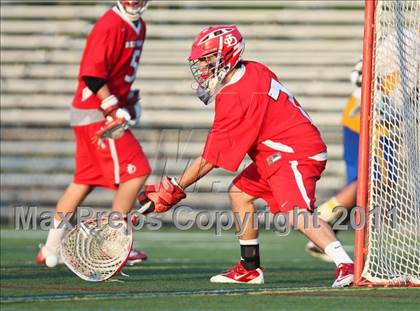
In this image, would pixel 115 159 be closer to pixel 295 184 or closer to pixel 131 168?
pixel 131 168

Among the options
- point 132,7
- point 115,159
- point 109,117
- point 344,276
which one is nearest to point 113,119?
point 109,117

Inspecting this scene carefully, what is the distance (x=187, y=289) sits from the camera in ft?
18.9

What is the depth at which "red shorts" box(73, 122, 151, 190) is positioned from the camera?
7.53m

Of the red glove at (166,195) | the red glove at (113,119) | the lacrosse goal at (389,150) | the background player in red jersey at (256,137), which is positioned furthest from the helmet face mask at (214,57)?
the red glove at (113,119)

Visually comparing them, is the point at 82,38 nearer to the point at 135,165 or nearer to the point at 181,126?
the point at 181,126

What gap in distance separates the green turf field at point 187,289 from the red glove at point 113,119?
33.4 inches

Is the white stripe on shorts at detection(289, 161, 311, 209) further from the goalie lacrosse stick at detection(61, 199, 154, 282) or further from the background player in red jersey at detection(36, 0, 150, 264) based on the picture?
the background player in red jersey at detection(36, 0, 150, 264)

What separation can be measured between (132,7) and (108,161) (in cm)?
99

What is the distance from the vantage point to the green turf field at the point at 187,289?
4.95m

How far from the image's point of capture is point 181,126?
499 inches

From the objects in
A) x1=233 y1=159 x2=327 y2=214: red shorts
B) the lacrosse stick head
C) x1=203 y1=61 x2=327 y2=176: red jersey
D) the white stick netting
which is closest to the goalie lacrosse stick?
the lacrosse stick head

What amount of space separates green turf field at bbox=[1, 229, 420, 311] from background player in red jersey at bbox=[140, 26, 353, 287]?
1.32 ft

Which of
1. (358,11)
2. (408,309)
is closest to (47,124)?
(358,11)

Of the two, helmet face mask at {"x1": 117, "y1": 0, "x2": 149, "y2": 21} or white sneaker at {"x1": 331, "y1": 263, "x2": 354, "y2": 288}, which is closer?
white sneaker at {"x1": 331, "y1": 263, "x2": 354, "y2": 288}
